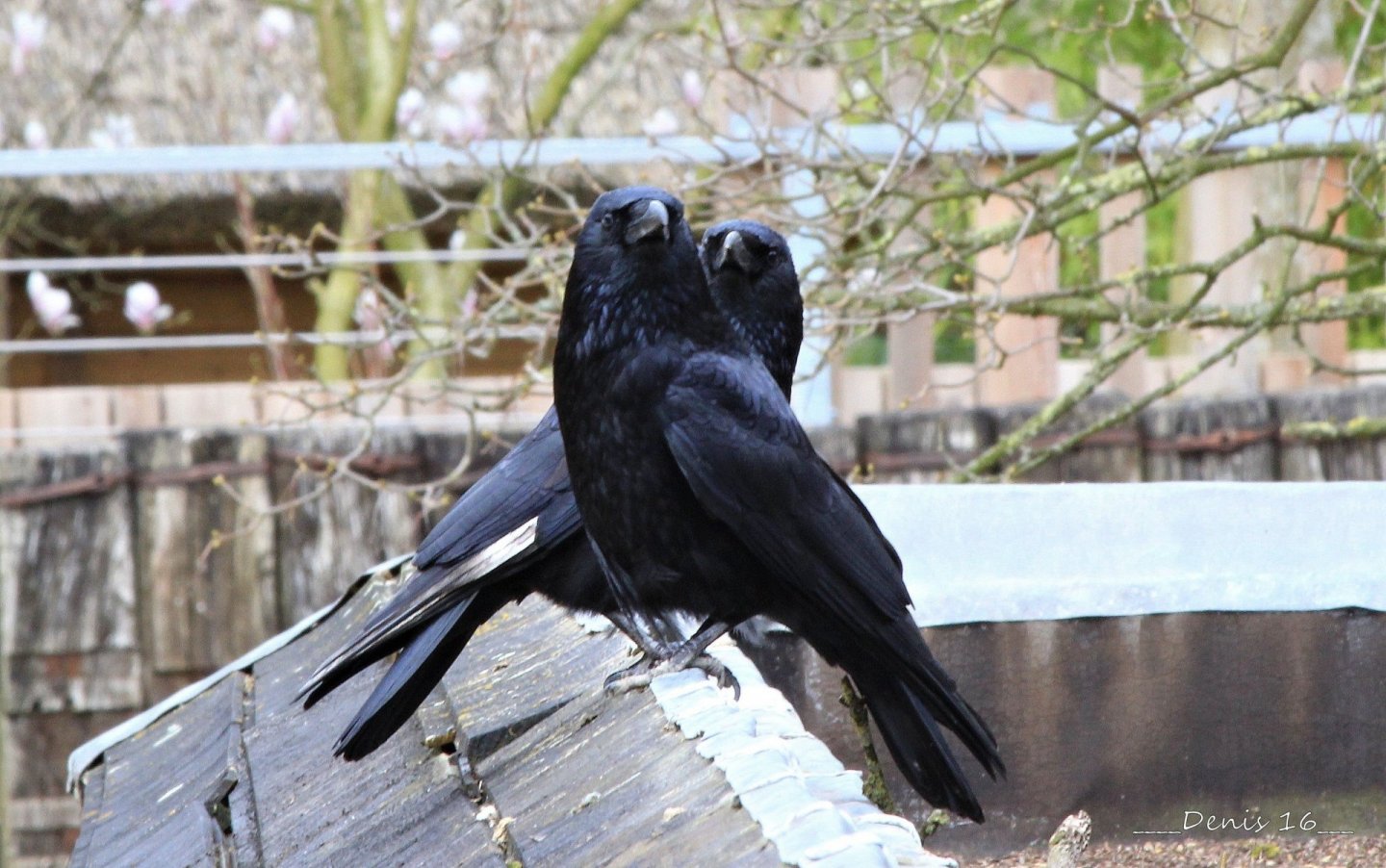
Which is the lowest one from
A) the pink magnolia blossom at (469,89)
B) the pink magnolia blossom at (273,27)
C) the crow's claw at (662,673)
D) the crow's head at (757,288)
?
the crow's claw at (662,673)

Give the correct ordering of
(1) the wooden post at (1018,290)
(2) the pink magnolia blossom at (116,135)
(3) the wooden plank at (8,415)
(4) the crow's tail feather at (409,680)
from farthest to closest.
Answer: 1. (2) the pink magnolia blossom at (116,135)
2. (3) the wooden plank at (8,415)
3. (1) the wooden post at (1018,290)
4. (4) the crow's tail feather at (409,680)

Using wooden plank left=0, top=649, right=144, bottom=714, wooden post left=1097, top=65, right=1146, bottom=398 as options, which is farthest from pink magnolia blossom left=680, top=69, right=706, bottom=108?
wooden plank left=0, top=649, right=144, bottom=714

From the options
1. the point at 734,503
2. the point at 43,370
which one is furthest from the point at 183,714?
the point at 43,370

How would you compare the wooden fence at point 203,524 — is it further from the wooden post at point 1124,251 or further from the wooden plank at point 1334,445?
the wooden post at point 1124,251

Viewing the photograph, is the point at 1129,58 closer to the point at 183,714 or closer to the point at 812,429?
the point at 812,429

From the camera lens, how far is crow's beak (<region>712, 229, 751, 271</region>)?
3.46 metres

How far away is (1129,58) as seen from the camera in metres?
11.8

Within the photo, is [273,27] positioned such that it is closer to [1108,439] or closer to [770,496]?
[1108,439]

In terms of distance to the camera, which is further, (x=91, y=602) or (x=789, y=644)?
(x=91, y=602)

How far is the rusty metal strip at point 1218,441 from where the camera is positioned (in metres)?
5.95

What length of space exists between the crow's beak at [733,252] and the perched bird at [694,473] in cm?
54

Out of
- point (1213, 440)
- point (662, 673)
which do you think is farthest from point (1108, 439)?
point (662, 673)

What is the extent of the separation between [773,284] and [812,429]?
2519 millimetres

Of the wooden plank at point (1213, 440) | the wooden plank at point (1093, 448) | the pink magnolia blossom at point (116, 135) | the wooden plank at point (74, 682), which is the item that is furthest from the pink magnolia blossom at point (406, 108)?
the wooden plank at point (1213, 440)
